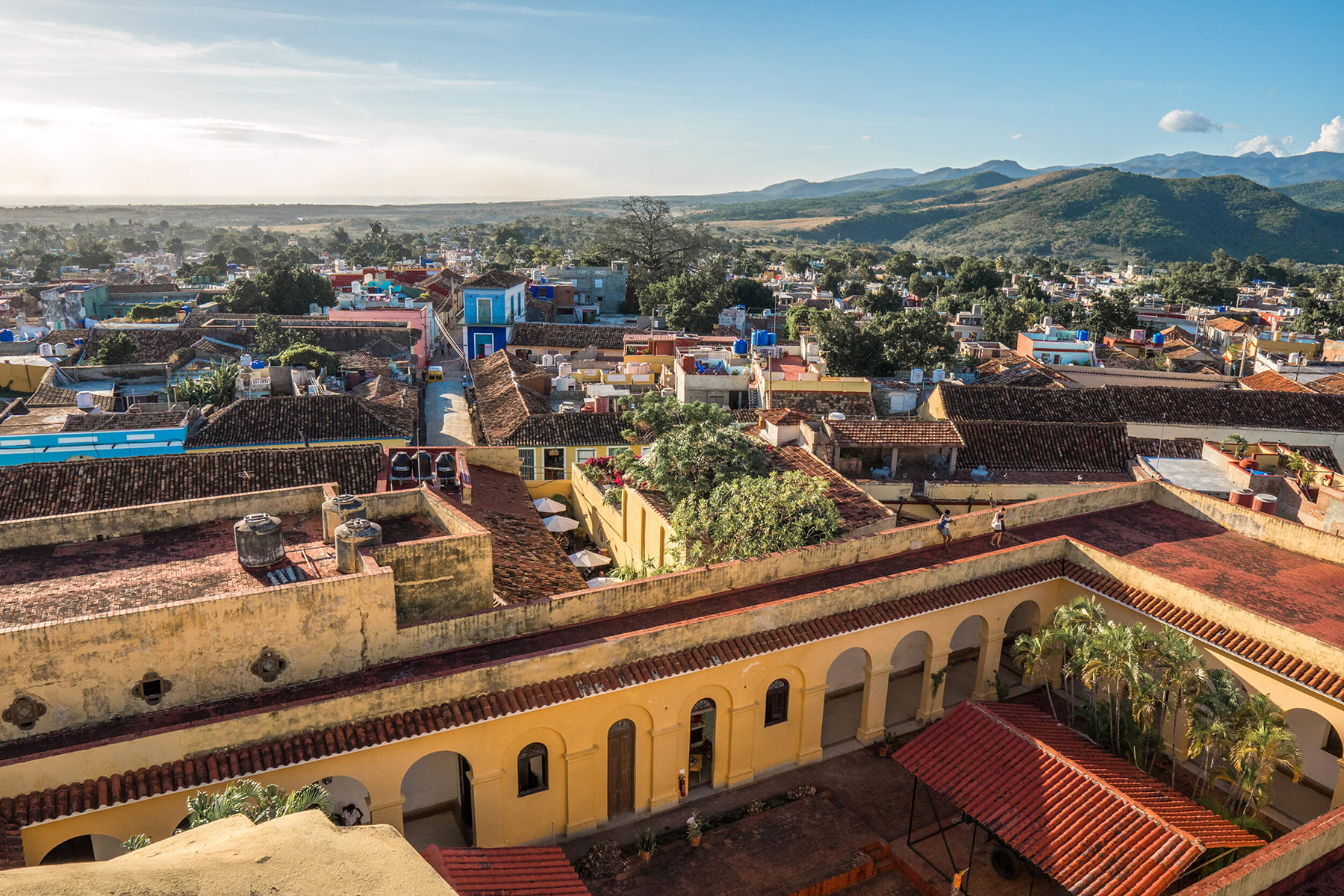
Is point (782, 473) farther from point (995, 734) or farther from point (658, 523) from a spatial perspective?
point (995, 734)

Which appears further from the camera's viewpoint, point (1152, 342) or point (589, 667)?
point (1152, 342)

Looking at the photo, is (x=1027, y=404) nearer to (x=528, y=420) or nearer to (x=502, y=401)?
(x=528, y=420)

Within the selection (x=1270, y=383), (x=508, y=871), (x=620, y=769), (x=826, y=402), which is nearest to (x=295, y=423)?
(x=826, y=402)

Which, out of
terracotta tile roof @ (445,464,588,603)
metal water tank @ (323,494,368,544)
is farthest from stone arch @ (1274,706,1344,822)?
metal water tank @ (323,494,368,544)

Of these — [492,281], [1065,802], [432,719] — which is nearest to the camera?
[432,719]

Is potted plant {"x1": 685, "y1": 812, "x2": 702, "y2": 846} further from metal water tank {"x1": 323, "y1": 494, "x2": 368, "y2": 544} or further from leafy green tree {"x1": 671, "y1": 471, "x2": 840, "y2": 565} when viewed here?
metal water tank {"x1": 323, "y1": 494, "x2": 368, "y2": 544}

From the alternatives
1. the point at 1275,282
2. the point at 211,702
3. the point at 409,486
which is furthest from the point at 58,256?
the point at 1275,282
